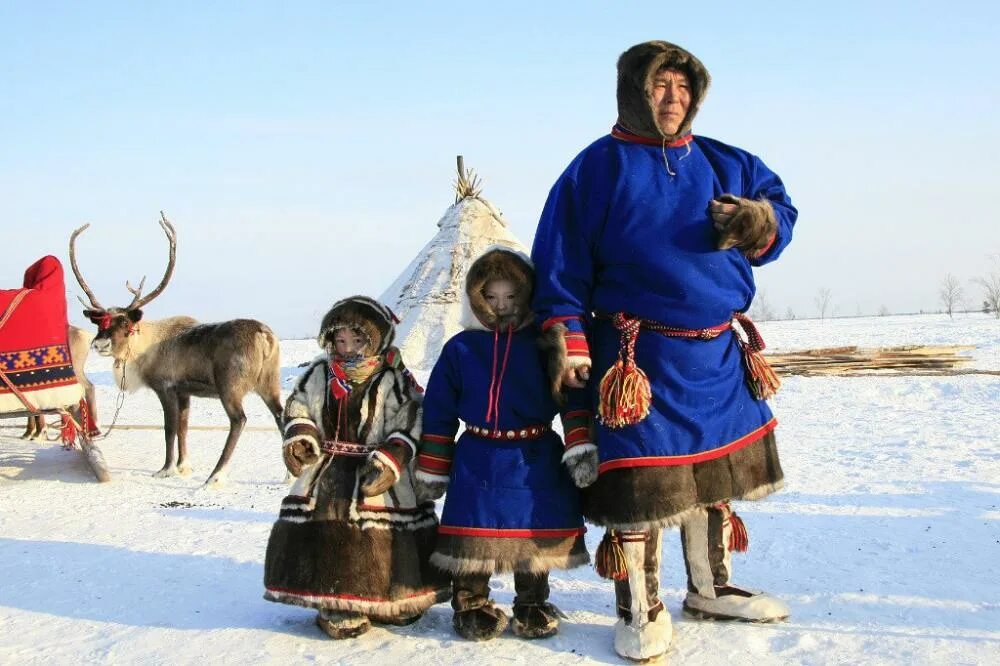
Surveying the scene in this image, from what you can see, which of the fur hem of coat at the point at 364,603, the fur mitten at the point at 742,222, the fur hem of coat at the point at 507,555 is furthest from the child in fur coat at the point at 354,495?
the fur mitten at the point at 742,222

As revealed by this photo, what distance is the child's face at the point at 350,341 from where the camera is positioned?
3.25 m

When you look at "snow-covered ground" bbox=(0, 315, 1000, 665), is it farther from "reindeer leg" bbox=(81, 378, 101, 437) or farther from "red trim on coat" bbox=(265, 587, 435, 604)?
"reindeer leg" bbox=(81, 378, 101, 437)

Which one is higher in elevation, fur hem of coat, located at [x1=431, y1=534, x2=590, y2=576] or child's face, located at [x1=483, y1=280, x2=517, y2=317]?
child's face, located at [x1=483, y1=280, x2=517, y2=317]

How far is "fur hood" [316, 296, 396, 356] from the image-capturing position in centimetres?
325

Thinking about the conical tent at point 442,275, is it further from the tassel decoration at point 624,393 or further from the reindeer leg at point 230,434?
the tassel decoration at point 624,393

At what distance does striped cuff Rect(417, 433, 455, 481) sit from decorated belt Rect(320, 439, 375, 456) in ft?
0.62

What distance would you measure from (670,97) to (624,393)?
3.35ft

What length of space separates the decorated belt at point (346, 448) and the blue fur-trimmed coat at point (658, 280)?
78 cm

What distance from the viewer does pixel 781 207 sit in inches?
123

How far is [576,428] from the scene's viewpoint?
9.70ft

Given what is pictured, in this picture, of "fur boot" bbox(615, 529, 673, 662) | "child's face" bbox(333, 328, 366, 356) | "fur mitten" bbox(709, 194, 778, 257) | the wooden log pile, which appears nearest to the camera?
"fur boot" bbox(615, 529, 673, 662)

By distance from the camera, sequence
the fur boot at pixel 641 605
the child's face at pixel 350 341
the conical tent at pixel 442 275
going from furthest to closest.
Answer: the conical tent at pixel 442 275 → the child's face at pixel 350 341 → the fur boot at pixel 641 605

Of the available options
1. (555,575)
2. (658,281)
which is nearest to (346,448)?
(555,575)

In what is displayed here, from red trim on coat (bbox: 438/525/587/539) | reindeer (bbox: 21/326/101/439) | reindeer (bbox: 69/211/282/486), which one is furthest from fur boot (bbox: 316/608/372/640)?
reindeer (bbox: 21/326/101/439)
